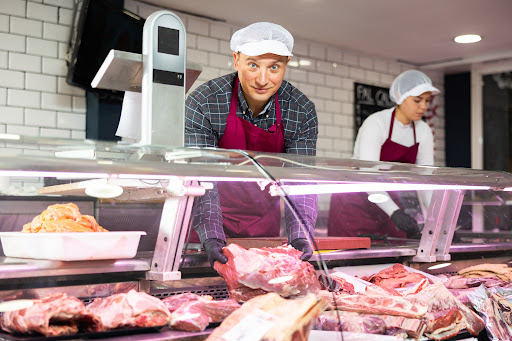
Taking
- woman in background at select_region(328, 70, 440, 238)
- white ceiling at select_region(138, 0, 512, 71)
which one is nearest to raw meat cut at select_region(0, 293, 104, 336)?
woman in background at select_region(328, 70, 440, 238)

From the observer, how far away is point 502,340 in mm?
1764

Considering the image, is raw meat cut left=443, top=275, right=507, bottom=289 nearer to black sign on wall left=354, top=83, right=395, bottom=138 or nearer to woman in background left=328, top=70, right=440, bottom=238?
woman in background left=328, top=70, right=440, bottom=238

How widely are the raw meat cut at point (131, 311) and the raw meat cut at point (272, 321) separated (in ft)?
0.45

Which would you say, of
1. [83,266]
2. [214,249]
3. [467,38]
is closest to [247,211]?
[214,249]

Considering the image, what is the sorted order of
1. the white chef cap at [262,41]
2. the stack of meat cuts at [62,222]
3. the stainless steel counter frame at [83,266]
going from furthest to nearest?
1. the white chef cap at [262,41]
2. the stack of meat cuts at [62,222]
3. the stainless steel counter frame at [83,266]

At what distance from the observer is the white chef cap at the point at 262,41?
2289 millimetres

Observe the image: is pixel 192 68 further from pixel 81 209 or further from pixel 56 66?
pixel 56 66

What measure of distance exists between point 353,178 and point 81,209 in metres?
0.84

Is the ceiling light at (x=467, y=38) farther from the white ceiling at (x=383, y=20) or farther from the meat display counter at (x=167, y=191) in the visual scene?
the meat display counter at (x=167, y=191)

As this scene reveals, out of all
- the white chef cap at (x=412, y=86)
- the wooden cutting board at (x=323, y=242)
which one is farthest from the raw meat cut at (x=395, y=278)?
the white chef cap at (x=412, y=86)

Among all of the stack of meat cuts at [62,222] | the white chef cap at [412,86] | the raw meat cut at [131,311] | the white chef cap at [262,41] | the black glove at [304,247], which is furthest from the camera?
the white chef cap at [412,86]

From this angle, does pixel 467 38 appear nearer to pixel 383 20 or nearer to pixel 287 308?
pixel 383 20

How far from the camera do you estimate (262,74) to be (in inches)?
91.4

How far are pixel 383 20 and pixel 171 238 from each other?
15.2 feet
